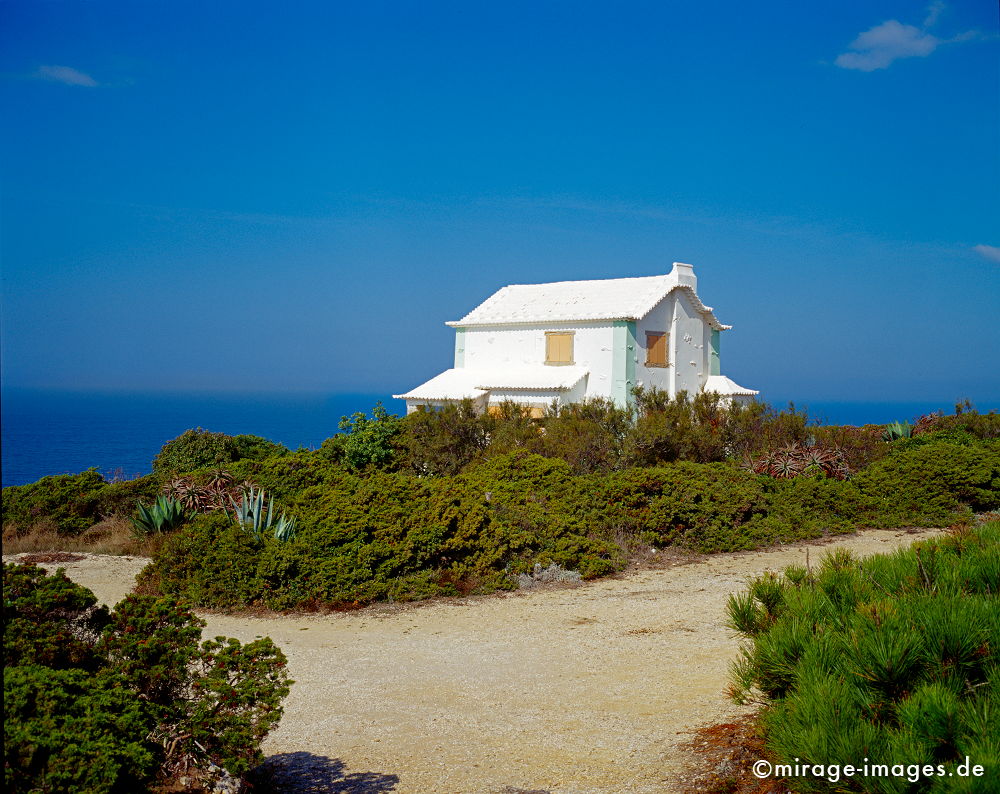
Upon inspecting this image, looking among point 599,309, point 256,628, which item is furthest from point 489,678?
point 599,309

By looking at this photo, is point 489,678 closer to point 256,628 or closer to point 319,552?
point 256,628

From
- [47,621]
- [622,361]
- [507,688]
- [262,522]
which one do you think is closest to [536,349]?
[622,361]

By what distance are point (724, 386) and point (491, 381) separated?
8.16 m

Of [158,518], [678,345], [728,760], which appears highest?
[678,345]

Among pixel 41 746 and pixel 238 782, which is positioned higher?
pixel 41 746

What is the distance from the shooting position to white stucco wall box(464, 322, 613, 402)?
25641mm

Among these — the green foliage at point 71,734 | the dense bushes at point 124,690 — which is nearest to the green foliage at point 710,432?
the dense bushes at point 124,690

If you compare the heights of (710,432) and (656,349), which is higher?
(656,349)

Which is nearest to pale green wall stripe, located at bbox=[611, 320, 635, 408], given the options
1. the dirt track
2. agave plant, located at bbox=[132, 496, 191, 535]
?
agave plant, located at bbox=[132, 496, 191, 535]

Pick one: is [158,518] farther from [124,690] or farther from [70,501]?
[124,690]

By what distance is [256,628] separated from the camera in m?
8.40

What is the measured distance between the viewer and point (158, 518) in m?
12.8

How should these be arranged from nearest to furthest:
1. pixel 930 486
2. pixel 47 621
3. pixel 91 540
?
pixel 47 621
pixel 91 540
pixel 930 486

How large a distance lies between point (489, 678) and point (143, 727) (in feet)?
11.3
